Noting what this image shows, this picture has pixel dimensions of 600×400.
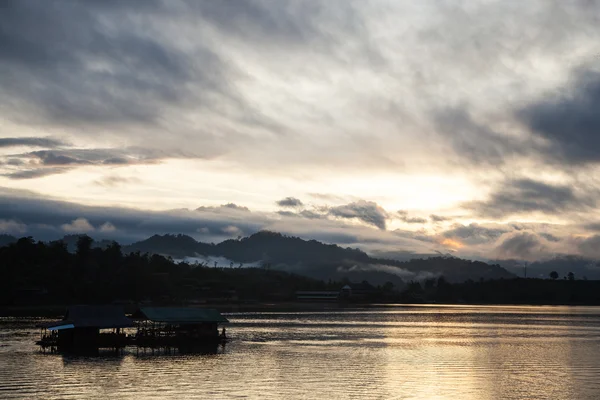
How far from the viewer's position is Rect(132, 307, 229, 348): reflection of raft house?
258 ft

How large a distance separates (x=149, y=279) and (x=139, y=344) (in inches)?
4261

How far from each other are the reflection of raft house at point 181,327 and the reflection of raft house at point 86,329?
360cm

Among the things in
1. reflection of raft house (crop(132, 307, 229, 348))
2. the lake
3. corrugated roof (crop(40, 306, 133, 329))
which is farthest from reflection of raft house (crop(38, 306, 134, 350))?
reflection of raft house (crop(132, 307, 229, 348))

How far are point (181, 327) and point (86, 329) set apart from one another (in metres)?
12.1

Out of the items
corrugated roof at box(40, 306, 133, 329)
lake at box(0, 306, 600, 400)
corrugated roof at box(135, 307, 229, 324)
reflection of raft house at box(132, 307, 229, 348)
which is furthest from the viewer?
corrugated roof at box(135, 307, 229, 324)

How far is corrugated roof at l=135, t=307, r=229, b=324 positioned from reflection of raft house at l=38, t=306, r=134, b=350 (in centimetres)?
392

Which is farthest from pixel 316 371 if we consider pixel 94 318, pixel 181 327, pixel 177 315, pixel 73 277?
pixel 73 277

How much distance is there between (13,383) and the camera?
50656 millimetres

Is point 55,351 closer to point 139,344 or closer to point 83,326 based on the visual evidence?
point 83,326

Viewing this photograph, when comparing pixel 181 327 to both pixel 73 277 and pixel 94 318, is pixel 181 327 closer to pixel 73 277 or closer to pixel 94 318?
pixel 94 318

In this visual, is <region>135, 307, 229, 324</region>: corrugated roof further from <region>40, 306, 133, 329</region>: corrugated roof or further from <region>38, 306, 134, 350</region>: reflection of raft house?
<region>38, 306, 134, 350</region>: reflection of raft house

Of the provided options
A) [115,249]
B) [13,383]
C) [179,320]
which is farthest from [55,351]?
[115,249]

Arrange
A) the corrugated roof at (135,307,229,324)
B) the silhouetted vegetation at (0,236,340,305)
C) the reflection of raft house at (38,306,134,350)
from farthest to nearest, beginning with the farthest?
the silhouetted vegetation at (0,236,340,305)
the corrugated roof at (135,307,229,324)
the reflection of raft house at (38,306,134,350)

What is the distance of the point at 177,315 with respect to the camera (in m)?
81.2
